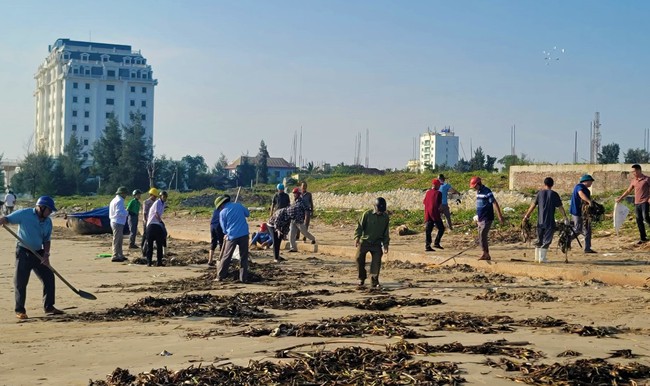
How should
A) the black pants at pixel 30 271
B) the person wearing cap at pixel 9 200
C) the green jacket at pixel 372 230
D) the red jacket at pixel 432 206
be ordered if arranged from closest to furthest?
the black pants at pixel 30 271 < the green jacket at pixel 372 230 < the red jacket at pixel 432 206 < the person wearing cap at pixel 9 200

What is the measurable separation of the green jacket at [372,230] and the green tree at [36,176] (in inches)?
2872

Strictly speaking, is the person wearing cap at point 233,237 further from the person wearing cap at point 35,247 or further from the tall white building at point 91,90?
the tall white building at point 91,90

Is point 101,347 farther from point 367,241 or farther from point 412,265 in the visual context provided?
point 412,265

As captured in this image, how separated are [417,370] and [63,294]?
325 inches

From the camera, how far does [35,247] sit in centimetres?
1155

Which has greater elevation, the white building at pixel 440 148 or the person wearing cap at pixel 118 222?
the white building at pixel 440 148

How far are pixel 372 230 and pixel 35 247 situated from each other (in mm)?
5310

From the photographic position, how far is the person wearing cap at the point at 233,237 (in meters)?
15.2

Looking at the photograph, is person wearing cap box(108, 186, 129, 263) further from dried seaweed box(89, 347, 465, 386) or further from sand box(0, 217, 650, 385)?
dried seaweed box(89, 347, 465, 386)

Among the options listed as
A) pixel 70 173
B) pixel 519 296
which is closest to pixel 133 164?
pixel 70 173

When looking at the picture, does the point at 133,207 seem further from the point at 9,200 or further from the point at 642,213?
the point at 9,200

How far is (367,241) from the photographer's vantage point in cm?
1413

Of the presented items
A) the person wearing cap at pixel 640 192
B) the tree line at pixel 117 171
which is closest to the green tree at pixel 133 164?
the tree line at pixel 117 171

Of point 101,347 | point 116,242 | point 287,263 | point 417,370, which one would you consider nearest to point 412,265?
point 287,263
